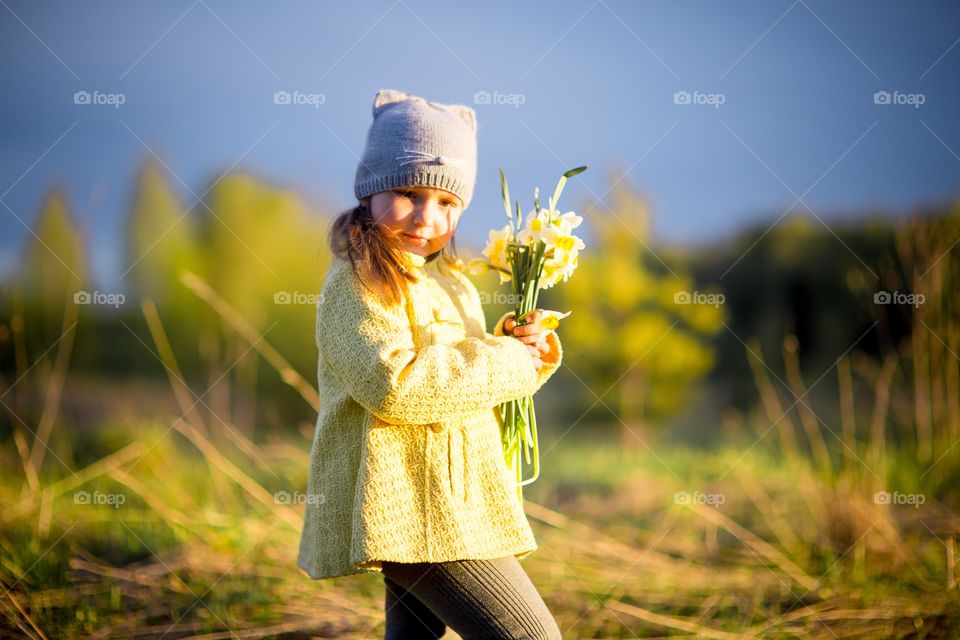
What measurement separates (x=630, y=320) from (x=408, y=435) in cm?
605

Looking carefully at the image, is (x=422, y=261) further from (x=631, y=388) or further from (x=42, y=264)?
(x=631, y=388)

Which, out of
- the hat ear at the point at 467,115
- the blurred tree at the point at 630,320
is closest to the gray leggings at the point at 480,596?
the hat ear at the point at 467,115

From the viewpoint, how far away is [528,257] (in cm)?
173

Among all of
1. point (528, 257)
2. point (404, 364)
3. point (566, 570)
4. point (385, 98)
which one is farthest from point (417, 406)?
point (566, 570)

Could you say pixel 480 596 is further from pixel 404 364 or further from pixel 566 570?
pixel 566 570

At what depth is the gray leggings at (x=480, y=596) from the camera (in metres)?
1.47

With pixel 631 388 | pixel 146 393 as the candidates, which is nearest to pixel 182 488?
pixel 631 388

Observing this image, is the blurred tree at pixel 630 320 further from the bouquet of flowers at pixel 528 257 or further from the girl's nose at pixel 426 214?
the girl's nose at pixel 426 214

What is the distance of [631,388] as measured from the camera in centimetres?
793

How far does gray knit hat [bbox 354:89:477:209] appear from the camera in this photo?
5.26 feet

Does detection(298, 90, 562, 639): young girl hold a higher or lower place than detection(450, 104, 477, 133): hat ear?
lower

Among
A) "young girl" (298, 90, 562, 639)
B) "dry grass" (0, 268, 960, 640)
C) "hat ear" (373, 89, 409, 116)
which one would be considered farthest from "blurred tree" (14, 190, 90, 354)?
"young girl" (298, 90, 562, 639)

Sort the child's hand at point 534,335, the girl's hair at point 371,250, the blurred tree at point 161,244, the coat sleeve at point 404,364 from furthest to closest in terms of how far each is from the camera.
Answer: the blurred tree at point 161,244
the child's hand at point 534,335
the girl's hair at point 371,250
the coat sleeve at point 404,364

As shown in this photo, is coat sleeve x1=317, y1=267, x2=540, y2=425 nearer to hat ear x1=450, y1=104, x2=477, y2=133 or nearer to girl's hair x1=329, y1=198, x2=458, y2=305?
girl's hair x1=329, y1=198, x2=458, y2=305
